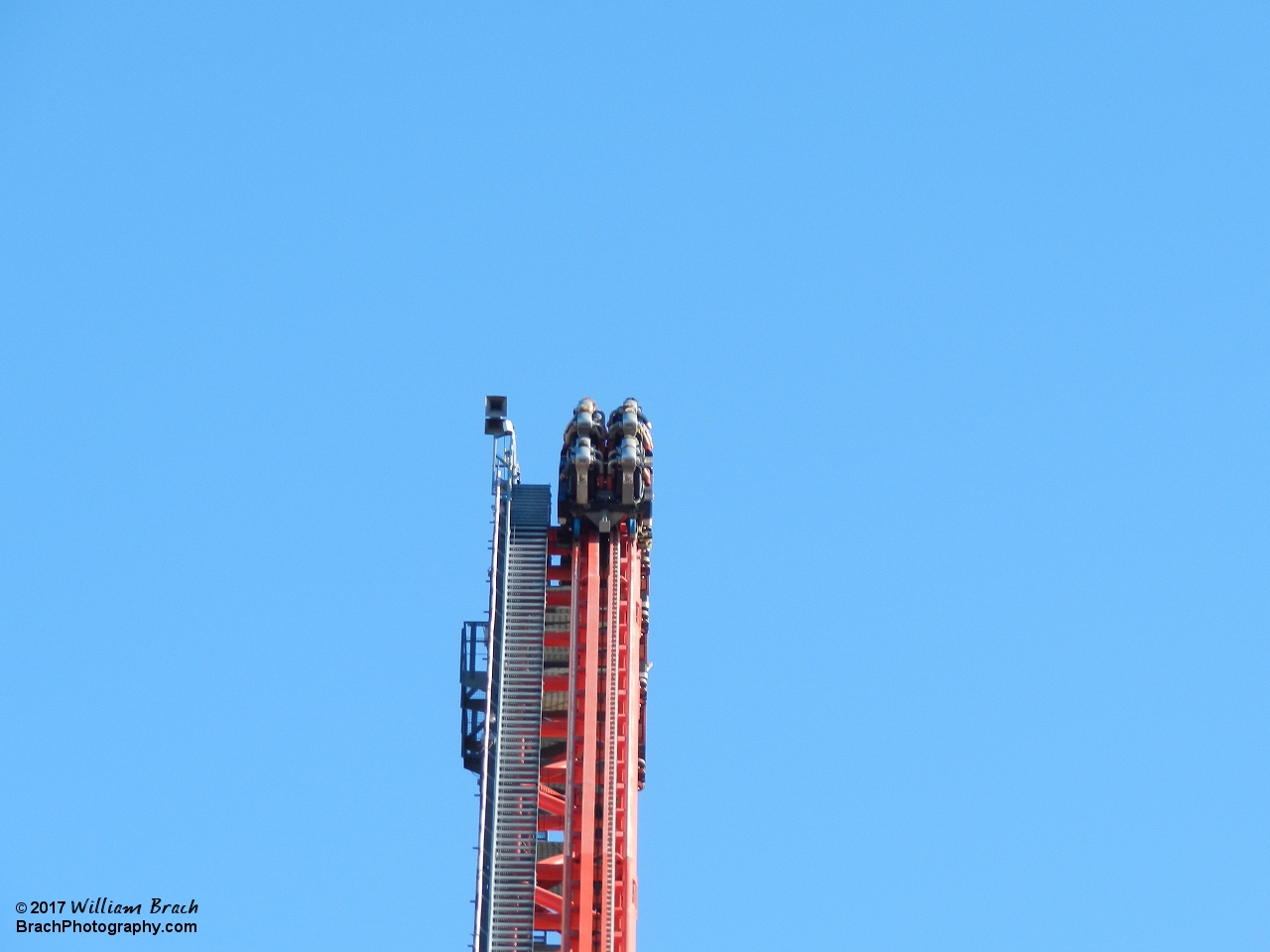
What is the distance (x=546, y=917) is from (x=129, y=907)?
43.1ft

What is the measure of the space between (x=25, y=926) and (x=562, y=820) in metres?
18.4

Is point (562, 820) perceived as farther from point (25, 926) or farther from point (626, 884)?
point (25, 926)

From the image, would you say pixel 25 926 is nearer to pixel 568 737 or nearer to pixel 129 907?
pixel 129 907

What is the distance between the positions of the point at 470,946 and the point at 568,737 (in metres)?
7.30

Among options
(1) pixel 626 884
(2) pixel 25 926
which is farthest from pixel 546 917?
(2) pixel 25 926

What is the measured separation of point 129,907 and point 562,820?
14126mm

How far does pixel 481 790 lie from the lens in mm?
199000

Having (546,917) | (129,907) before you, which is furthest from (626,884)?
(129,907)

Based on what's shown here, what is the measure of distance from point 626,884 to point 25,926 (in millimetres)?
19040

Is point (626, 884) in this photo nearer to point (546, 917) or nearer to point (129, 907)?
point (546, 917)

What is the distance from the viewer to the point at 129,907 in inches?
7598

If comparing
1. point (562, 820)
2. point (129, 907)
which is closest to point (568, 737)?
point (562, 820)

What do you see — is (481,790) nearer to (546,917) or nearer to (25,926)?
(546,917)

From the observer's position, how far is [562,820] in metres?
199
